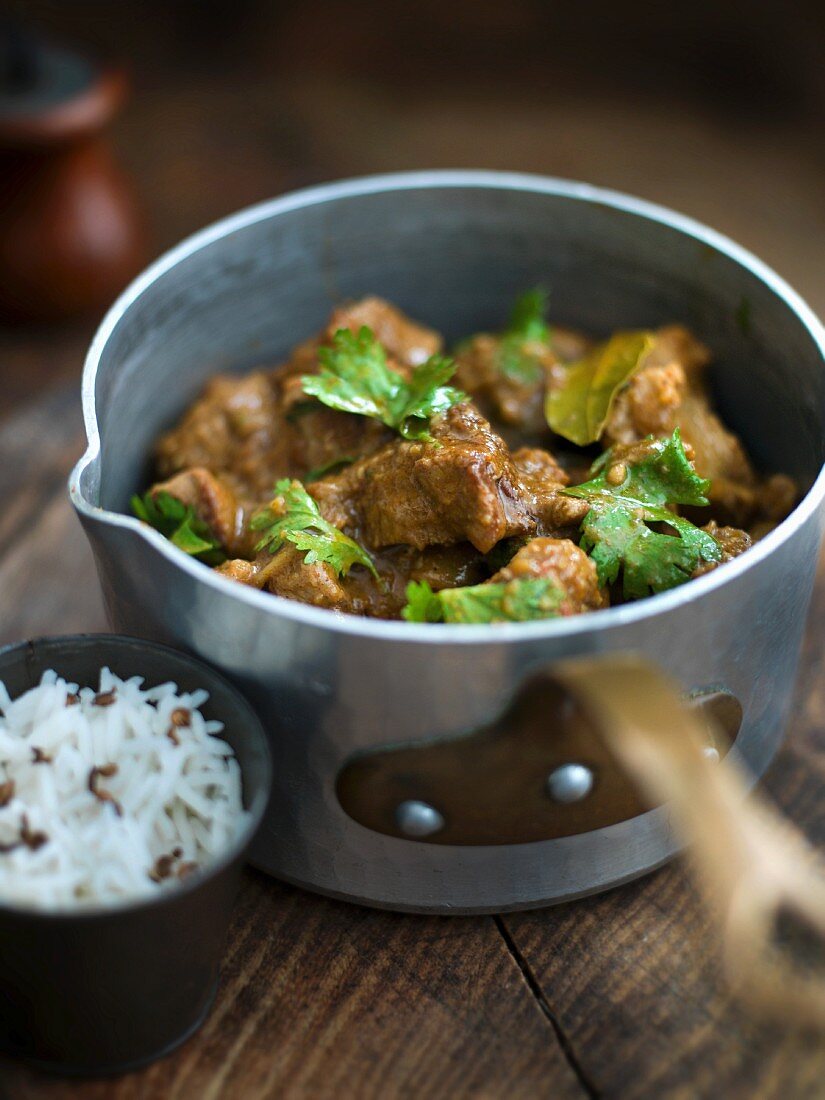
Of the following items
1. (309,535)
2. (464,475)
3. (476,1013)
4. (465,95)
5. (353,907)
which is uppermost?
(464,475)

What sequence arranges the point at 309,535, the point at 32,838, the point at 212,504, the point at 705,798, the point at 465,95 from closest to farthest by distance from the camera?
the point at 705,798 → the point at 32,838 → the point at 309,535 → the point at 212,504 → the point at 465,95

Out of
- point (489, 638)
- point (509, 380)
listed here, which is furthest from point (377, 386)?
point (489, 638)

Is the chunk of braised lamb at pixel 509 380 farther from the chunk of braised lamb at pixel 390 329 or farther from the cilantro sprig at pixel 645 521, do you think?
the cilantro sprig at pixel 645 521

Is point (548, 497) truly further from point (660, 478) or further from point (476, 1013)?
point (476, 1013)

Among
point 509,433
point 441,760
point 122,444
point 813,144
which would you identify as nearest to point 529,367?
point 509,433

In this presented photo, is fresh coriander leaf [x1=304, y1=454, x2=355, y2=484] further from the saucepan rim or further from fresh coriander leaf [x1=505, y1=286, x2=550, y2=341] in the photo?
fresh coriander leaf [x1=505, y1=286, x2=550, y2=341]

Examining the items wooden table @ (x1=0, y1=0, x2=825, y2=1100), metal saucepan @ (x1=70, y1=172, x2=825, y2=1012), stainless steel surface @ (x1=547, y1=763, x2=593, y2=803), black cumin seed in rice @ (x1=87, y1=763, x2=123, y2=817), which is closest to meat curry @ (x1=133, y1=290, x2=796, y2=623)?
metal saucepan @ (x1=70, y1=172, x2=825, y2=1012)

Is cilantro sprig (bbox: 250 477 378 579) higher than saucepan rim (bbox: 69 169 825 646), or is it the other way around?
saucepan rim (bbox: 69 169 825 646)
